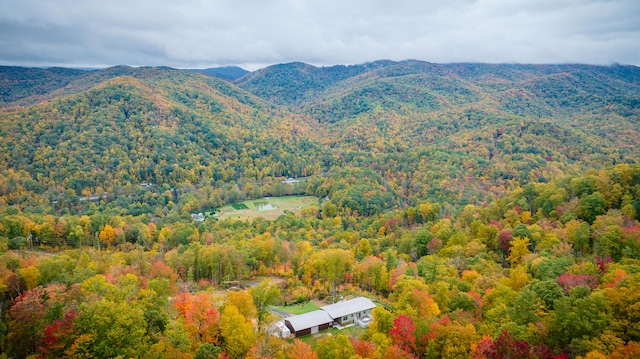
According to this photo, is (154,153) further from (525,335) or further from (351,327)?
(525,335)

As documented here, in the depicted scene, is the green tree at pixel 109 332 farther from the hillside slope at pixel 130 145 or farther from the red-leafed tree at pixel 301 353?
the hillside slope at pixel 130 145

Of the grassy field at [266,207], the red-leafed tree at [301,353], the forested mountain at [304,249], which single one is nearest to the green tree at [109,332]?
the forested mountain at [304,249]

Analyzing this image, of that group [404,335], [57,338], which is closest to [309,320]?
[404,335]

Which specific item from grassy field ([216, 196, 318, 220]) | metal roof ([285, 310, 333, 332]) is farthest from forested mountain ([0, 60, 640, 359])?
grassy field ([216, 196, 318, 220])

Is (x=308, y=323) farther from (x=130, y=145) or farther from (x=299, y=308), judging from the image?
(x=130, y=145)

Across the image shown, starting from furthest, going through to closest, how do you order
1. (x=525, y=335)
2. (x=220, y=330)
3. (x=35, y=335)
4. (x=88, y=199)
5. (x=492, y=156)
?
(x=492, y=156)
(x=88, y=199)
(x=220, y=330)
(x=525, y=335)
(x=35, y=335)

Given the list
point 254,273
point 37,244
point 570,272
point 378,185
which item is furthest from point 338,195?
point 570,272

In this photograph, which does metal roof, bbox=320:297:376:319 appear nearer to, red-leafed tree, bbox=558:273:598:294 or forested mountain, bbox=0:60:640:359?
forested mountain, bbox=0:60:640:359
